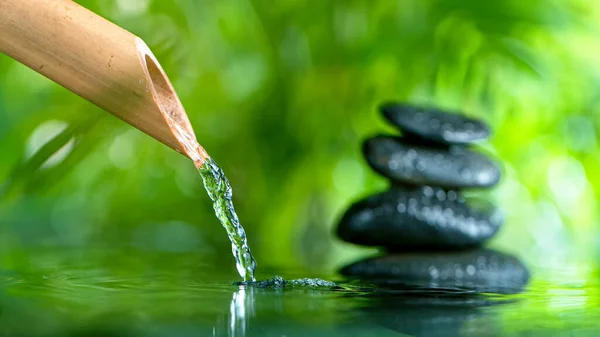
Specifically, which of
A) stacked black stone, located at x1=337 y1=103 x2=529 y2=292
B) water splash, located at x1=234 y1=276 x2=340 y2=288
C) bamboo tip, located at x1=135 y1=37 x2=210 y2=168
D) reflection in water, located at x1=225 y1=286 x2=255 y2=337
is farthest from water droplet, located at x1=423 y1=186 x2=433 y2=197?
bamboo tip, located at x1=135 y1=37 x2=210 y2=168

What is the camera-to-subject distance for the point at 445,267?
2.02 m

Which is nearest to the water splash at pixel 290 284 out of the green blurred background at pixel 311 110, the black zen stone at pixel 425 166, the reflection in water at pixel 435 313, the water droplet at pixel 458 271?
the reflection in water at pixel 435 313

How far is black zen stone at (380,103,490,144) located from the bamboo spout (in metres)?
1.25

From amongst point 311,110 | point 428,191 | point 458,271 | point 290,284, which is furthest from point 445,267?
point 311,110

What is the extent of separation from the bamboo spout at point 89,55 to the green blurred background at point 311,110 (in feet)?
7.32

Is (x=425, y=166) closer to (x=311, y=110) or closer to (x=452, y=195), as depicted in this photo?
(x=452, y=195)

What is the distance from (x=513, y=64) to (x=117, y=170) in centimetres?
201

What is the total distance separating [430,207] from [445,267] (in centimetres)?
23

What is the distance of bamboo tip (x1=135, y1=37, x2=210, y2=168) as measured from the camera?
1.14 m

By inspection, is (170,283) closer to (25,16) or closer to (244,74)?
(25,16)

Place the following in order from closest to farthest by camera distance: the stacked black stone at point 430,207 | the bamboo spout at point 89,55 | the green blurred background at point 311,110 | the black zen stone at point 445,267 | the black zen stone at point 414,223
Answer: the bamboo spout at point 89,55, the black zen stone at point 445,267, the stacked black stone at point 430,207, the black zen stone at point 414,223, the green blurred background at point 311,110

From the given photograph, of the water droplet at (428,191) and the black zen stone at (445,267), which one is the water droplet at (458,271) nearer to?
the black zen stone at (445,267)

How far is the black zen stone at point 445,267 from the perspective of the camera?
193cm

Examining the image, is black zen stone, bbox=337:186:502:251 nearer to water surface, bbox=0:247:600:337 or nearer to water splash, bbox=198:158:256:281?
water surface, bbox=0:247:600:337
